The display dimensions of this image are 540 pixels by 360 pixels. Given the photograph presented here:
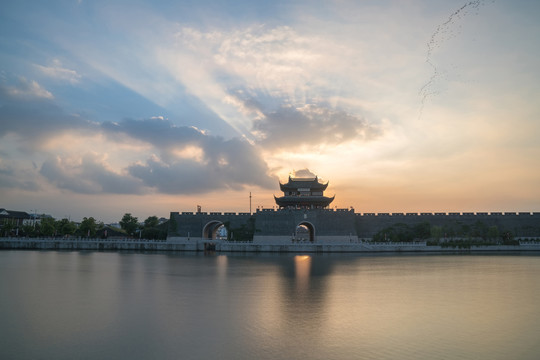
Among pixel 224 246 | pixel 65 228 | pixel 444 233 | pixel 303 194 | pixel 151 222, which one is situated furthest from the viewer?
pixel 151 222

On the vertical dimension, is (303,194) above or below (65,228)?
above

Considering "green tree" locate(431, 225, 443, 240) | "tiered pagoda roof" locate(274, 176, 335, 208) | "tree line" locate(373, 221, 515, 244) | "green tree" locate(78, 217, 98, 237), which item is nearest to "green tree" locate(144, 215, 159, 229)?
"green tree" locate(78, 217, 98, 237)

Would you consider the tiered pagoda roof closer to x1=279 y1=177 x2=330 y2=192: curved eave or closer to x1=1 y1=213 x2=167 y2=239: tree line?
x1=279 y1=177 x2=330 y2=192: curved eave

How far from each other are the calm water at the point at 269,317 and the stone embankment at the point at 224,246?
69.8ft

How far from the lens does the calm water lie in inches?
338

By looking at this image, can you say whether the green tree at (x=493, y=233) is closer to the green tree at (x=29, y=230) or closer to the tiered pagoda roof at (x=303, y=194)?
the tiered pagoda roof at (x=303, y=194)

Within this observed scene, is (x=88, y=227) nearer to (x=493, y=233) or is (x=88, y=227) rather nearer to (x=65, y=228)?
(x=65, y=228)

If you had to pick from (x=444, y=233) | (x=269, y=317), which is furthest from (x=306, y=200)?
(x=269, y=317)

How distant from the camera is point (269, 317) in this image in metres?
11.3

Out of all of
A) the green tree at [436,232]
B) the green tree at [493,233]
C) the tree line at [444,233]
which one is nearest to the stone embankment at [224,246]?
the tree line at [444,233]

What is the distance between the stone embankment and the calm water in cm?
2128

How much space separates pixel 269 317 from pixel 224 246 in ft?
103

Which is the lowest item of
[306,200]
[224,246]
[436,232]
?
[224,246]

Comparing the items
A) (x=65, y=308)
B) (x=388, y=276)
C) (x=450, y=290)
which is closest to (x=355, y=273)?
(x=388, y=276)
